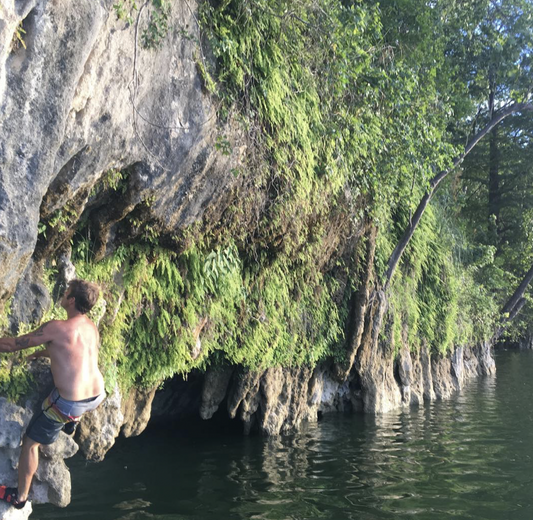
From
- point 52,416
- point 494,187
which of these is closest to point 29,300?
point 52,416

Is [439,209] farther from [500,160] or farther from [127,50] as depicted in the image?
[127,50]

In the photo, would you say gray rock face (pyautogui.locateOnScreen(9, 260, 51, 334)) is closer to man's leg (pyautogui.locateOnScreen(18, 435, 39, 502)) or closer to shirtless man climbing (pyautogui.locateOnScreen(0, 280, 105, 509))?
shirtless man climbing (pyautogui.locateOnScreen(0, 280, 105, 509))

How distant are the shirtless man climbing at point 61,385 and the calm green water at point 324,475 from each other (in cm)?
209

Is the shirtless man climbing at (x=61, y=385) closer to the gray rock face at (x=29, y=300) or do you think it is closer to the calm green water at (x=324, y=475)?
the gray rock face at (x=29, y=300)

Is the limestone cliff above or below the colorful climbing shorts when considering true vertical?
above

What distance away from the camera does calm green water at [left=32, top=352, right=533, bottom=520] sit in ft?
22.9

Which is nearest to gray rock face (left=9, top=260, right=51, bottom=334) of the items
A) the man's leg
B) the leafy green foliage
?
the leafy green foliage

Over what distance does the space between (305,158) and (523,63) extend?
9.22m

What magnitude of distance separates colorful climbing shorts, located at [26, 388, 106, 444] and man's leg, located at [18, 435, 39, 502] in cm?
6

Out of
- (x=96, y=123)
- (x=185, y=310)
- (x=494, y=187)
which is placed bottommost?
(x=185, y=310)

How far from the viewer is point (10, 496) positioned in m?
4.92

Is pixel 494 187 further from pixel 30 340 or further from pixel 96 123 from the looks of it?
pixel 30 340

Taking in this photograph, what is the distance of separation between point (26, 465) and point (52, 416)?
0.47 meters

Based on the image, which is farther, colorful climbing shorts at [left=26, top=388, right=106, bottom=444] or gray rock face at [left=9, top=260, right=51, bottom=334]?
gray rock face at [left=9, top=260, right=51, bottom=334]
